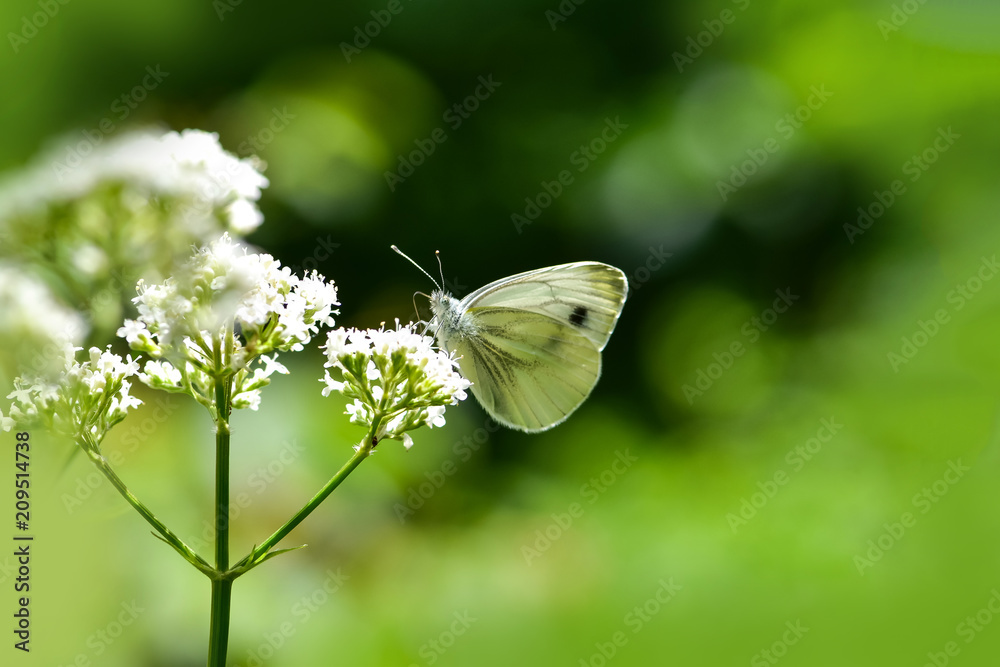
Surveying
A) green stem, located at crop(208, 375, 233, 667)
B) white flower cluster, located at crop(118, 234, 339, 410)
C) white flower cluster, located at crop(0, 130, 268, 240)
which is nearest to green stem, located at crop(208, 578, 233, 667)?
green stem, located at crop(208, 375, 233, 667)

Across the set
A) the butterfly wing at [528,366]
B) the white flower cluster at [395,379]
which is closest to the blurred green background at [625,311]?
the butterfly wing at [528,366]

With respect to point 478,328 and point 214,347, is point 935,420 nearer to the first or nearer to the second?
point 478,328

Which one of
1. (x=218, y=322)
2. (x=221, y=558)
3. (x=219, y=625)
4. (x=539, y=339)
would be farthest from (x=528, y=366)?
(x=219, y=625)

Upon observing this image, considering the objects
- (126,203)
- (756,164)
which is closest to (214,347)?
(126,203)

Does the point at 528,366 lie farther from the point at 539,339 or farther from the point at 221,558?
the point at 221,558

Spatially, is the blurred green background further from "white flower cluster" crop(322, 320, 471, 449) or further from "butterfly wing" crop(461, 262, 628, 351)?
"white flower cluster" crop(322, 320, 471, 449)

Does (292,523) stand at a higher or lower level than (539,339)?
higher
